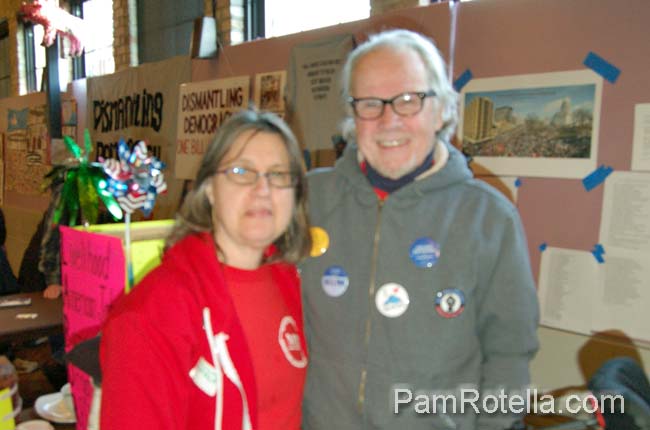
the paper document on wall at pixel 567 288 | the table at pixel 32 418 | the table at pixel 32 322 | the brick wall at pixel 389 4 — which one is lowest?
the table at pixel 32 322

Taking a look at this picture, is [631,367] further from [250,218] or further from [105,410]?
[105,410]

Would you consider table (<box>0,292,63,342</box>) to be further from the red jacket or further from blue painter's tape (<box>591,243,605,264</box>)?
blue painter's tape (<box>591,243,605,264</box>)

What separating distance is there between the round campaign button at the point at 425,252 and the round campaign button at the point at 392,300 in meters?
0.08

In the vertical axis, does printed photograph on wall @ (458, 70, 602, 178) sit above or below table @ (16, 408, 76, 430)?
above

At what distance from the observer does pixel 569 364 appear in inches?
84.2

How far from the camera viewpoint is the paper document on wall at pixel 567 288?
6.82 feet

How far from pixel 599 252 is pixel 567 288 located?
20 cm

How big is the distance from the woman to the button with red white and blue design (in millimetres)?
359

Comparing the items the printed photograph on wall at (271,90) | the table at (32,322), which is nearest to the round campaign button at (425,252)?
the table at (32,322)

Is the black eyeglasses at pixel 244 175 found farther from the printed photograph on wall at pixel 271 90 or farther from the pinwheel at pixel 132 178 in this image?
the printed photograph on wall at pixel 271 90

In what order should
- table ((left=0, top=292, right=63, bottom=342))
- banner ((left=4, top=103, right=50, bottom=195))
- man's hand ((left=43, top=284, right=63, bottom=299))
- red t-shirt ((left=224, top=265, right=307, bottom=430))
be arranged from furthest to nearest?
banner ((left=4, top=103, right=50, bottom=195)) < man's hand ((left=43, top=284, right=63, bottom=299)) < table ((left=0, top=292, right=63, bottom=342)) < red t-shirt ((left=224, top=265, right=307, bottom=430))

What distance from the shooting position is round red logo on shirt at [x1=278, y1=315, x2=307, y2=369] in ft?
4.02

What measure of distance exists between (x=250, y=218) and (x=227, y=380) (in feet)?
1.13

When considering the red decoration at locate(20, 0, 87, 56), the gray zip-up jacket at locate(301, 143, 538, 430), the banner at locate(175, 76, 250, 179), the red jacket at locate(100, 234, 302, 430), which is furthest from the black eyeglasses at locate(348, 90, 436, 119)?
the red decoration at locate(20, 0, 87, 56)
